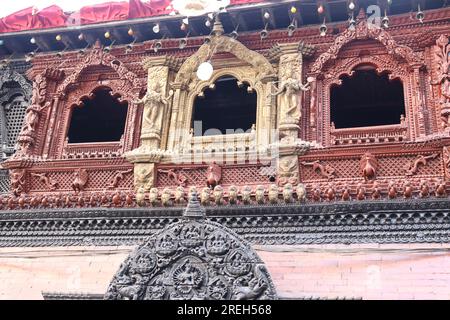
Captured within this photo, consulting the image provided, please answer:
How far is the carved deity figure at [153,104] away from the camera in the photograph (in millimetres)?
10398

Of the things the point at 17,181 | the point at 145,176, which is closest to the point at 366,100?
the point at 145,176

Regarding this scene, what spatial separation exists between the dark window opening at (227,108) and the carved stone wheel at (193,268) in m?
4.84

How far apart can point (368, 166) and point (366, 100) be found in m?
4.67

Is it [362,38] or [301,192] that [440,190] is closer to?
[301,192]

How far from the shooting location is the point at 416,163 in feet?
29.1

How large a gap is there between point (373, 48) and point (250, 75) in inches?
93.6

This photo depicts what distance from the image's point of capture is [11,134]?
12.0 m

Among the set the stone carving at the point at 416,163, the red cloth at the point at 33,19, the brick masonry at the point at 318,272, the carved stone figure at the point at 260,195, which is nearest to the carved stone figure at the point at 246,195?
the carved stone figure at the point at 260,195

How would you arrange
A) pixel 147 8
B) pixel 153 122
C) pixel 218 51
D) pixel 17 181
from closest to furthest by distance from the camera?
1. pixel 153 122
2. pixel 17 181
3. pixel 218 51
4. pixel 147 8

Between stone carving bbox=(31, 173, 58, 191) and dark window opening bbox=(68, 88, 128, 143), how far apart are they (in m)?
2.78

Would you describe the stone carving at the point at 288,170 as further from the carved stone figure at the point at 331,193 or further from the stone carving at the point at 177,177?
the stone carving at the point at 177,177

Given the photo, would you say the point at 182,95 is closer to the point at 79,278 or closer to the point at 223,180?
the point at 223,180

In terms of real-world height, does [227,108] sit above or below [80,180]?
above

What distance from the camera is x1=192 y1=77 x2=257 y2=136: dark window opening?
511 inches
